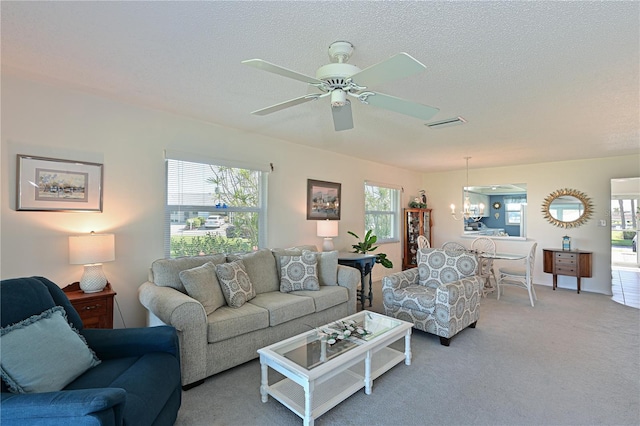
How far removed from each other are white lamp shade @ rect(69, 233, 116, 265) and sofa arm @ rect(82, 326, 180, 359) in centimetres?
86

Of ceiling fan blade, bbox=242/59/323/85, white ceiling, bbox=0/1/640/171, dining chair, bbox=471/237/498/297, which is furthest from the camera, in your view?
dining chair, bbox=471/237/498/297

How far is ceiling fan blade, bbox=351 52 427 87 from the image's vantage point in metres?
1.49

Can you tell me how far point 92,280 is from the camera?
2.66 metres

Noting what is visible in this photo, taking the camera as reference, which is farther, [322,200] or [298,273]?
[322,200]

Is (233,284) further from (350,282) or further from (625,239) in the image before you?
(625,239)

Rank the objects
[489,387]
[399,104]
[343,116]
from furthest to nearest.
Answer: [489,387]
[343,116]
[399,104]

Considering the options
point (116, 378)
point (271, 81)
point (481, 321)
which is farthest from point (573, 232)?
point (116, 378)

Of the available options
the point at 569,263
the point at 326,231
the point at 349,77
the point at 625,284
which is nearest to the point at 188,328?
the point at 349,77

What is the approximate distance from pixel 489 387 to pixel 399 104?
2253 millimetres

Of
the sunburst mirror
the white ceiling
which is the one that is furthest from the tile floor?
the white ceiling

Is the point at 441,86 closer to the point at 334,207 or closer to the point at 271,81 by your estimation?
the point at 271,81

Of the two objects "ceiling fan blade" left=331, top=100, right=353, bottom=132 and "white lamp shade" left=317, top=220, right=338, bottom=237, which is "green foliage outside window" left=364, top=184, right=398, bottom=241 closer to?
"white lamp shade" left=317, top=220, right=338, bottom=237

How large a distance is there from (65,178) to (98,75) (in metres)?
0.97

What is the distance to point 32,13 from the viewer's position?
1699 millimetres
